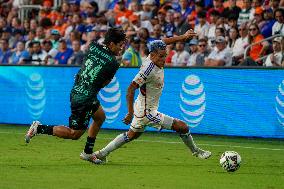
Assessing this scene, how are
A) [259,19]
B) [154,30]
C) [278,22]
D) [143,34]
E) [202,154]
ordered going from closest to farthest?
[202,154]
[278,22]
[259,19]
[143,34]
[154,30]

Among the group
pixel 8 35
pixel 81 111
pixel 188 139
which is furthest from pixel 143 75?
pixel 8 35

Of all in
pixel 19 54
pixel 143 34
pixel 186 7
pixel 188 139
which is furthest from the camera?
pixel 19 54

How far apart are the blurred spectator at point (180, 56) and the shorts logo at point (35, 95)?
11.0ft

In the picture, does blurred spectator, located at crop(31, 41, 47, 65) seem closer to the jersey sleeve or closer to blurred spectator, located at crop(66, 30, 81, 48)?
blurred spectator, located at crop(66, 30, 81, 48)

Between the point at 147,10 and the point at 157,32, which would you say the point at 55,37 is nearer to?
the point at 147,10

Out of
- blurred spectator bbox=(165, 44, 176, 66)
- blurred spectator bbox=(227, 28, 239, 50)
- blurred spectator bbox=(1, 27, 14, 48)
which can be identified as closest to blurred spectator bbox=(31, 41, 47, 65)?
blurred spectator bbox=(1, 27, 14, 48)

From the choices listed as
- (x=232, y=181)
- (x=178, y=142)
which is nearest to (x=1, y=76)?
(x=178, y=142)

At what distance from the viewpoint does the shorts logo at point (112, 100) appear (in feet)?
62.4

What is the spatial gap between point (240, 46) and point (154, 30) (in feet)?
9.04

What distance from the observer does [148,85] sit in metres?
13.0

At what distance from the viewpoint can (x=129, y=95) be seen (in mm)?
12508

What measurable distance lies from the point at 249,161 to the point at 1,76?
9.23m

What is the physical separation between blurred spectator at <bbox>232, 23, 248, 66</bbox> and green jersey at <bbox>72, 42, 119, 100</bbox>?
7.71 m

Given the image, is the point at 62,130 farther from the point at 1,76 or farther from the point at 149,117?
the point at 1,76
